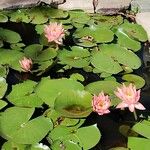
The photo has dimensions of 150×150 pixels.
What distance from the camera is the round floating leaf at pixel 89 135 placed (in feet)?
6.11

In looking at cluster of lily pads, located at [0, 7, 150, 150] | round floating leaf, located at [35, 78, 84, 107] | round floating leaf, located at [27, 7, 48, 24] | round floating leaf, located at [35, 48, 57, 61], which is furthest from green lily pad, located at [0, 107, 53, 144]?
round floating leaf, located at [27, 7, 48, 24]

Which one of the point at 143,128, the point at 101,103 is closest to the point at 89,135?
the point at 101,103

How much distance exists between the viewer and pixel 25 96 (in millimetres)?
2141

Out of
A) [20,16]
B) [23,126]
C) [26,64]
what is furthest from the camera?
[20,16]

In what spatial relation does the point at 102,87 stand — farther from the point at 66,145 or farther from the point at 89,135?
the point at 66,145

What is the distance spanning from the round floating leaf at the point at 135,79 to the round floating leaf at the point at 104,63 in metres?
0.06

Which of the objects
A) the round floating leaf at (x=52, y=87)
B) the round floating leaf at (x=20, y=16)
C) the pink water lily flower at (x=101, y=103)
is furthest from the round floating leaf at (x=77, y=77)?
the round floating leaf at (x=20, y=16)

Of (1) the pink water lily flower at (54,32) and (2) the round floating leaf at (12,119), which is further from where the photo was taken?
(1) the pink water lily flower at (54,32)

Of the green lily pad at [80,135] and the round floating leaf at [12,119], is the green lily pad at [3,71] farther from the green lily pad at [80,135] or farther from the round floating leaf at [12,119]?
the green lily pad at [80,135]

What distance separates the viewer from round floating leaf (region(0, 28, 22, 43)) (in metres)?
2.62

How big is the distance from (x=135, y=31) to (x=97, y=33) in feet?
0.94

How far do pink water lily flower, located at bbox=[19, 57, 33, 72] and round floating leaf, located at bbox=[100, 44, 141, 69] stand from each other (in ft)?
1.70

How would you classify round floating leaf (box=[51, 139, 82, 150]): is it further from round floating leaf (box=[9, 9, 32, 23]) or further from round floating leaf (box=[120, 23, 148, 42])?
round floating leaf (box=[9, 9, 32, 23])

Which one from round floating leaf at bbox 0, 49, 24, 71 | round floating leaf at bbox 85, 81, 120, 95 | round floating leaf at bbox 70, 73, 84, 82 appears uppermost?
round floating leaf at bbox 0, 49, 24, 71
